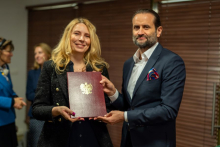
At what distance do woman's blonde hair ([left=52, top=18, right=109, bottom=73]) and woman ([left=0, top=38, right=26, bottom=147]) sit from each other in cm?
124

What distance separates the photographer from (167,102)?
1481mm

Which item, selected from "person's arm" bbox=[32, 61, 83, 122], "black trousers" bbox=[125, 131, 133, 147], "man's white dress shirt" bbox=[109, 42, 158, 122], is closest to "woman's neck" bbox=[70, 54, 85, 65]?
"person's arm" bbox=[32, 61, 83, 122]

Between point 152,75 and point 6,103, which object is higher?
point 152,75

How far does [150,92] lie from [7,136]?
2.00 meters

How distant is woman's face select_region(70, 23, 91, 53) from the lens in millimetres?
1703

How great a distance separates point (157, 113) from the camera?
1465 mm

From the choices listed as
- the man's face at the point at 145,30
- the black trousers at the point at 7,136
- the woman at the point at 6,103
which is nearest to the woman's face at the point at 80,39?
the man's face at the point at 145,30

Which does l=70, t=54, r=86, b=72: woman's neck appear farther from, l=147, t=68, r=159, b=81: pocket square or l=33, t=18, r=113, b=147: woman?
l=147, t=68, r=159, b=81: pocket square

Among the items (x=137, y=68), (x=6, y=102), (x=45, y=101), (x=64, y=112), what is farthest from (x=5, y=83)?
(x=137, y=68)

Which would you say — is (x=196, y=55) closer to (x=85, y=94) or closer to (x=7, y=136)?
(x=85, y=94)

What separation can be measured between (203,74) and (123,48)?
3.64 ft

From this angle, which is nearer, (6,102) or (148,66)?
(148,66)

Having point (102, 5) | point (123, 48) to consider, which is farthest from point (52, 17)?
point (123, 48)

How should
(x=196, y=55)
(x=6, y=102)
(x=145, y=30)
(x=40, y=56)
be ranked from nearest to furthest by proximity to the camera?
1. (x=145, y=30)
2. (x=6, y=102)
3. (x=196, y=55)
4. (x=40, y=56)
